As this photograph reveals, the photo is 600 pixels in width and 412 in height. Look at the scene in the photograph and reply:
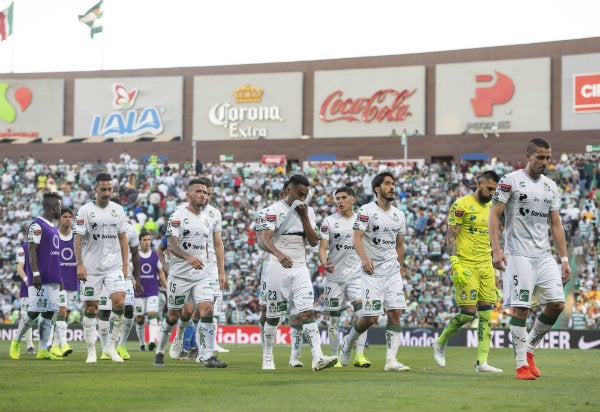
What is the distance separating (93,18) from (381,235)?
2084 inches

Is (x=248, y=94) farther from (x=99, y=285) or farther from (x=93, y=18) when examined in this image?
(x=99, y=285)

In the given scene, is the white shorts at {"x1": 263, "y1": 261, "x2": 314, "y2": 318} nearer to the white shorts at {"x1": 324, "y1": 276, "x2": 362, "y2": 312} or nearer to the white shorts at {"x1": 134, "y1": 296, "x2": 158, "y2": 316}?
the white shorts at {"x1": 324, "y1": 276, "x2": 362, "y2": 312}

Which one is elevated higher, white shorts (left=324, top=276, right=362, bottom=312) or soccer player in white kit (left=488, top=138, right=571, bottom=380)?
soccer player in white kit (left=488, top=138, right=571, bottom=380)

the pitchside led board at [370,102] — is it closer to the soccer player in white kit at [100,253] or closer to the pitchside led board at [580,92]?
the pitchside led board at [580,92]

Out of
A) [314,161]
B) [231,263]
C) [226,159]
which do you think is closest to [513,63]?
[314,161]

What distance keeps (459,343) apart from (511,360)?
13.3 m

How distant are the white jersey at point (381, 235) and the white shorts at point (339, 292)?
2.37 meters

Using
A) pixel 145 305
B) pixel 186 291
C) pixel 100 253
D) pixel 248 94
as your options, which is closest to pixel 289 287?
pixel 186 291

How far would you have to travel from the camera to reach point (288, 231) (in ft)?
50.2

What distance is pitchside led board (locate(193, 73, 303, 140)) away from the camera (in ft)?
199

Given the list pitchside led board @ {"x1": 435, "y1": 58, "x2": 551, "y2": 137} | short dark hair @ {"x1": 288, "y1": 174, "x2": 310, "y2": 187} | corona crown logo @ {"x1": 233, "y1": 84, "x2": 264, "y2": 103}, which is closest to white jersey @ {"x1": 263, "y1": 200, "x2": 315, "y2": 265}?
short dark hair @ {"x1": 288, "y1": 174, "x2": 310, "y2": 187}

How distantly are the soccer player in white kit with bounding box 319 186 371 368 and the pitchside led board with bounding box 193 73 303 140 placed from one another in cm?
4100

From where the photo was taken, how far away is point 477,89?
56.0 metres

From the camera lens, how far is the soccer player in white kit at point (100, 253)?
1786cm
